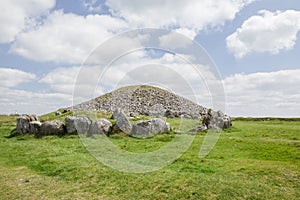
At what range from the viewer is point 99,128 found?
30.2m

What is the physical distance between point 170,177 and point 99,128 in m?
17.1

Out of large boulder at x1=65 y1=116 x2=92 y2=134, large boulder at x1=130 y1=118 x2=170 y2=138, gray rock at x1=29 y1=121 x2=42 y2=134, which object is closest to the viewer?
large boulder at x1=130 y1=118 x2=170 y2=138

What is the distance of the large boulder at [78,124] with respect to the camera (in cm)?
3103

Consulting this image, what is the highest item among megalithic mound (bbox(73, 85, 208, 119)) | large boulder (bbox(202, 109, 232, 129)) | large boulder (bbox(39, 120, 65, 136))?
megalithic mound (bbox(73, 85, 208, 119))

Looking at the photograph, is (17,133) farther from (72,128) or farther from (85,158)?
(85,158)

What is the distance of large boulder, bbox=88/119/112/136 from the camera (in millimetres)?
30062

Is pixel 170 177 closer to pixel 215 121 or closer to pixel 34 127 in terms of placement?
pixel 215 121

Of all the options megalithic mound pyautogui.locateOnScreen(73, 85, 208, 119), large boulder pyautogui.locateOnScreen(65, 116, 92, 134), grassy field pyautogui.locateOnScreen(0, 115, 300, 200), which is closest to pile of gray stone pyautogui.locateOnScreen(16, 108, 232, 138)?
large boulder pyautogui.locateOnScreen(65, 116, 92, 134)

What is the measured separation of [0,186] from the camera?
1435cm

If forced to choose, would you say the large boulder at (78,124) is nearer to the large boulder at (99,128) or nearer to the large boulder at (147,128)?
the large boulder at (99,128)

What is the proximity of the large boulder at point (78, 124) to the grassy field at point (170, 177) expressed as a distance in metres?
9.45

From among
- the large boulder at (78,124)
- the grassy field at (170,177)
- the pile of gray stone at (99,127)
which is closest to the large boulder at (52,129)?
the pile of gray stone at (99,127)

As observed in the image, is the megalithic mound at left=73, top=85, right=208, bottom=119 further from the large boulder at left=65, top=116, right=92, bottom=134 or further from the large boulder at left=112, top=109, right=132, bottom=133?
the large boulder at left=112, top=109, right=132, bottom=133

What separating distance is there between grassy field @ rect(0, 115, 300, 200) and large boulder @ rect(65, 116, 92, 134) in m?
9.45
